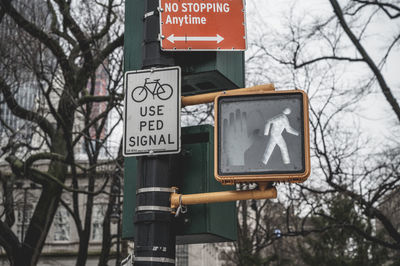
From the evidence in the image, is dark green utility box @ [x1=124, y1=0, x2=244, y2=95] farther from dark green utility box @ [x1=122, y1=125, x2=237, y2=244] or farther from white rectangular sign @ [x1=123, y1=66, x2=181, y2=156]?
dark green utility box @ [x1=122, y1=125, x2=237, y2=244]

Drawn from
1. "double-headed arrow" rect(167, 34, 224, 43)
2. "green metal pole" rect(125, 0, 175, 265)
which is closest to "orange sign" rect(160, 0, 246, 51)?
"double-headed arrow" rect(167, 34, 224, 43)

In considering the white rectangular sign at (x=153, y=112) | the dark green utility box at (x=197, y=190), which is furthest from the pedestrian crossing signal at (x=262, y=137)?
the dark green utility box at (x=197, y=190)

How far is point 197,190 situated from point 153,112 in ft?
2.19

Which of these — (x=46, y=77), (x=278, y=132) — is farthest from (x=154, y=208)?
(x=46, y=77)

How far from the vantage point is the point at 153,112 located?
4461mm

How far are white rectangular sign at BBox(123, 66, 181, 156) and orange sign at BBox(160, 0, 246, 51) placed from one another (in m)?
0.33

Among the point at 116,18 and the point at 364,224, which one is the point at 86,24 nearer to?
the point at 116,18

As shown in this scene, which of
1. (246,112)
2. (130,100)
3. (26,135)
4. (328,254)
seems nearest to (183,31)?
(130,100)

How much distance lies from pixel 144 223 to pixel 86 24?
15774 millimetres

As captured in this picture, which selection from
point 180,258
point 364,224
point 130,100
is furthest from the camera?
point 180,258

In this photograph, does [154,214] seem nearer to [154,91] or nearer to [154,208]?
[154,208]

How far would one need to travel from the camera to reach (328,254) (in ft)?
118

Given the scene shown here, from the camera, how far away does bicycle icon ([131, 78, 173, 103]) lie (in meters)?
4.48

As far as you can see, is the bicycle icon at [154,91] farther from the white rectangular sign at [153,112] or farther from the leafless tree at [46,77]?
the leafless tree at [46,77]
